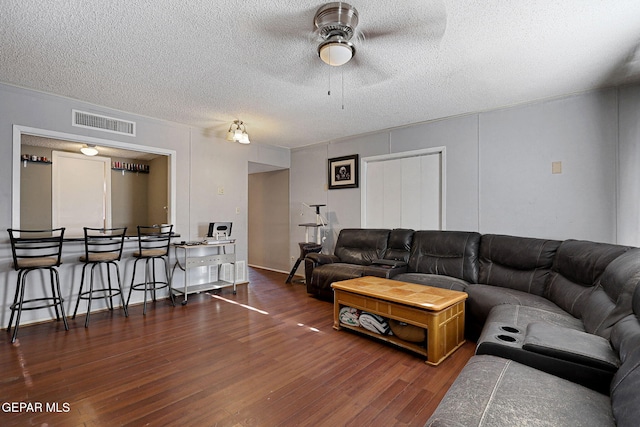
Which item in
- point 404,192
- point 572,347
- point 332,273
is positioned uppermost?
point 404,192

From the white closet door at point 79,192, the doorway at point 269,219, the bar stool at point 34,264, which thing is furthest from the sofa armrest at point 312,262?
the white closet door at point 79,192

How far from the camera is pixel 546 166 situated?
11.0 feet

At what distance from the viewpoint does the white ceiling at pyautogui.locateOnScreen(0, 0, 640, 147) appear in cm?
195

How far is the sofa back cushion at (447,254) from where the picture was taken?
11.6 feet

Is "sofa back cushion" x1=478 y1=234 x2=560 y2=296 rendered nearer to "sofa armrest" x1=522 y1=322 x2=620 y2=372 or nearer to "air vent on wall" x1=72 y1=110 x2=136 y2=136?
→ "sofa armrest" x1=522 y1=322 x2=620 y2=372

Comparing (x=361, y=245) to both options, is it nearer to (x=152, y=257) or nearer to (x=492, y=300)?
(x=492, y=300)

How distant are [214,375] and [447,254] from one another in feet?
9.52

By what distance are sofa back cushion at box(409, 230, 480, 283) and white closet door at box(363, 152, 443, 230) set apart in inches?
15.0

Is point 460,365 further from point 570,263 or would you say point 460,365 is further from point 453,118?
point 453,118

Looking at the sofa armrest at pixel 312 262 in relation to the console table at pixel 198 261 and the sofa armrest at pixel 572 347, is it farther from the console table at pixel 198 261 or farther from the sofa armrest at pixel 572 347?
the sofa armrest at pixel 572 347

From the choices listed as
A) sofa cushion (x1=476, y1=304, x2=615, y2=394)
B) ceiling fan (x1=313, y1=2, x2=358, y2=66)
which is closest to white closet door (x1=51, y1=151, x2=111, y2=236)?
ceiling fan (x1=313, y1=2, x2=358, y2=66)

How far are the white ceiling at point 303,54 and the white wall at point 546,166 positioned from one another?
0.22 meters

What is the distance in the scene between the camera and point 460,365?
2350 mm

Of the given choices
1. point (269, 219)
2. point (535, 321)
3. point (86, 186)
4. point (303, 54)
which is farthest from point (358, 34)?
point (86, 186)
